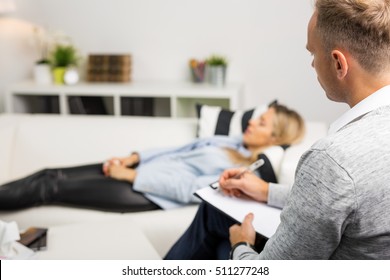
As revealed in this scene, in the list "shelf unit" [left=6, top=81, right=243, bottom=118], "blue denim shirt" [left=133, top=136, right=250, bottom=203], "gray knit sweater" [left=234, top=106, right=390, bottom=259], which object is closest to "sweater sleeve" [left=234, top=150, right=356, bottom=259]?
"gray knit sweater" [left=234, top=106, right=390, bottom=259]

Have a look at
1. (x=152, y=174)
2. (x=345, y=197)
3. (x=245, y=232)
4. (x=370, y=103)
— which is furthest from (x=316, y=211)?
(x=152, y=174)

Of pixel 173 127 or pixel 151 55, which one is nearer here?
pixel 173 127

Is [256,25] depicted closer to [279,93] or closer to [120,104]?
[279,93]

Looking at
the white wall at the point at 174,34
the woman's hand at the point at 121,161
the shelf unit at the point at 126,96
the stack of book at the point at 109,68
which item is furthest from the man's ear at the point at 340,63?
the stack of book at the point at 109,68

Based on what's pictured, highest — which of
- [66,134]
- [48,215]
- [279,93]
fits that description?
[279,93]

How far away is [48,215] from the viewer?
1.38m

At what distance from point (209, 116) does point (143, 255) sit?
77 cm

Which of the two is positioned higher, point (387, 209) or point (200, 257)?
point (387, 209)

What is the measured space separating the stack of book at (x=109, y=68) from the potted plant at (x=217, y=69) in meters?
0.46

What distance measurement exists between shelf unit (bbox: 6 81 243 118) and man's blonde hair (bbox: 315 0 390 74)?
1594 millimetres

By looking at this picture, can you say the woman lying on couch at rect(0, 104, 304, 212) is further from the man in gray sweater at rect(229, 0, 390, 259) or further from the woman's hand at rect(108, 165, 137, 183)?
the man in gray sweater at rect(229, 0, 390, 259)

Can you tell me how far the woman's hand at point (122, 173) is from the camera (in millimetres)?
1458
